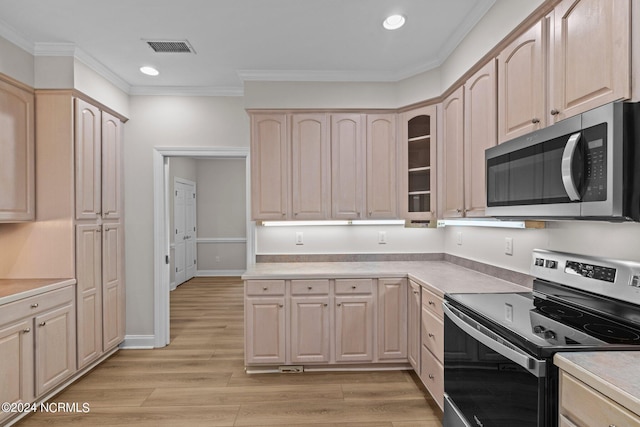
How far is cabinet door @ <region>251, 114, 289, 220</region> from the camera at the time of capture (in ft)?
10.7

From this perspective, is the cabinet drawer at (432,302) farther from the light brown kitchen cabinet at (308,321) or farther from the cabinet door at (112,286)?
the cabinet door at (112,286)

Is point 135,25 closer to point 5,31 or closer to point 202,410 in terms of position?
point 5,31

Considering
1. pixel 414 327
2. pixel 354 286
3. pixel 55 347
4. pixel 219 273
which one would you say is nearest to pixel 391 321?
pixel 414 327

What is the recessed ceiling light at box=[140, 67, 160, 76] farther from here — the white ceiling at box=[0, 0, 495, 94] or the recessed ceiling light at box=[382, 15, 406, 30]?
the recessed ceiling light at box=[382, 15, 406, 30]

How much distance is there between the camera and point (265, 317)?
2.91m

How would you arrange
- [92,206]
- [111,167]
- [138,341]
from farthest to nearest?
[138,341], [111,167], [92,206]

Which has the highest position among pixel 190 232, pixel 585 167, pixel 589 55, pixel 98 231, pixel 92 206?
pixel 589 55

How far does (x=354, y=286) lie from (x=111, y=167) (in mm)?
2548

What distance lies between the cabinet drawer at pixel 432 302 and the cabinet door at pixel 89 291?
2.75 m

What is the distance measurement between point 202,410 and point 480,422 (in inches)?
71.8

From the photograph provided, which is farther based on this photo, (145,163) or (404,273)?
(145,163)

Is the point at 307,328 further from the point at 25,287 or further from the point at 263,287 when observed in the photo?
the point at 25,287

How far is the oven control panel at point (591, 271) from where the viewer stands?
150cm

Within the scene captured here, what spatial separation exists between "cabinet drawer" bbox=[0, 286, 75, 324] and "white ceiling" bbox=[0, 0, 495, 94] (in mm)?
1867
